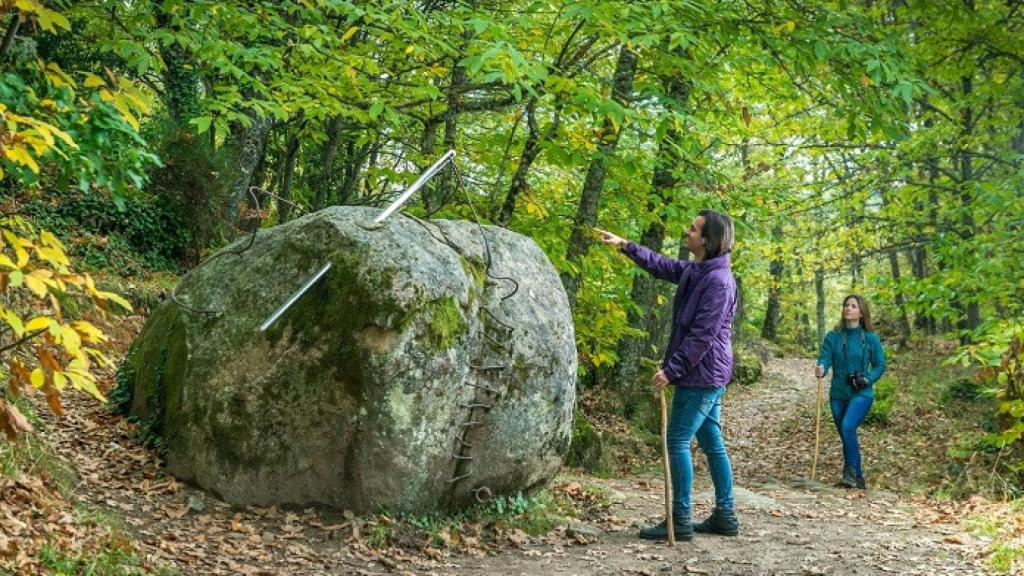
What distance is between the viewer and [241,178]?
12.3m

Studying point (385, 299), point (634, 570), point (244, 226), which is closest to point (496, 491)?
point (634, 570)

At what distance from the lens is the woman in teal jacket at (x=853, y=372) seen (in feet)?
30.3

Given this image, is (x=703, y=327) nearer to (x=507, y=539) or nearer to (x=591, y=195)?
(x=507, y=539)

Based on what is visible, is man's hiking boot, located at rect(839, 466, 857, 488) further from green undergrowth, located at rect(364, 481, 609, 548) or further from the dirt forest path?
green undergrowth, located at rect(364, 481, 609, 548)

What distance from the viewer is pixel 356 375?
18.2 feet

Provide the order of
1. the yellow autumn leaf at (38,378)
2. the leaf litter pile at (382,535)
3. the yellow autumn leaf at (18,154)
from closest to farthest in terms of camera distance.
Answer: the yellow autumn leaf at (38,378), the yellow autumn leaf at (18,154), the leaf litter pile at (382,535)

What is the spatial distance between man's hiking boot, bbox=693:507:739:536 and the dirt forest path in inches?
2.4

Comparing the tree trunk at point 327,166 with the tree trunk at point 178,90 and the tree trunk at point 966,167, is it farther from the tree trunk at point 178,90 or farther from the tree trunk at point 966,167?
the tree trunk at point 966,167

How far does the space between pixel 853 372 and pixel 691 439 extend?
13.7 ft

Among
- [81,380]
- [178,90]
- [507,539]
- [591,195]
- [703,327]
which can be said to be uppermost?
[178,90]

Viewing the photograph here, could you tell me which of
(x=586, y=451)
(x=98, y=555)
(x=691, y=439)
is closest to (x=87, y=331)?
(x=98, y=555)

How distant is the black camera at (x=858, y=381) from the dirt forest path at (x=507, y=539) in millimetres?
1747

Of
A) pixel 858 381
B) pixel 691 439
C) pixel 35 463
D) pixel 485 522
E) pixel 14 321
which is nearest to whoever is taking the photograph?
pixel 14 321

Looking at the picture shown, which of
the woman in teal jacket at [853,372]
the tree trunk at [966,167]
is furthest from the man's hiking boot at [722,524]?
the tree trunk at [966,167]
